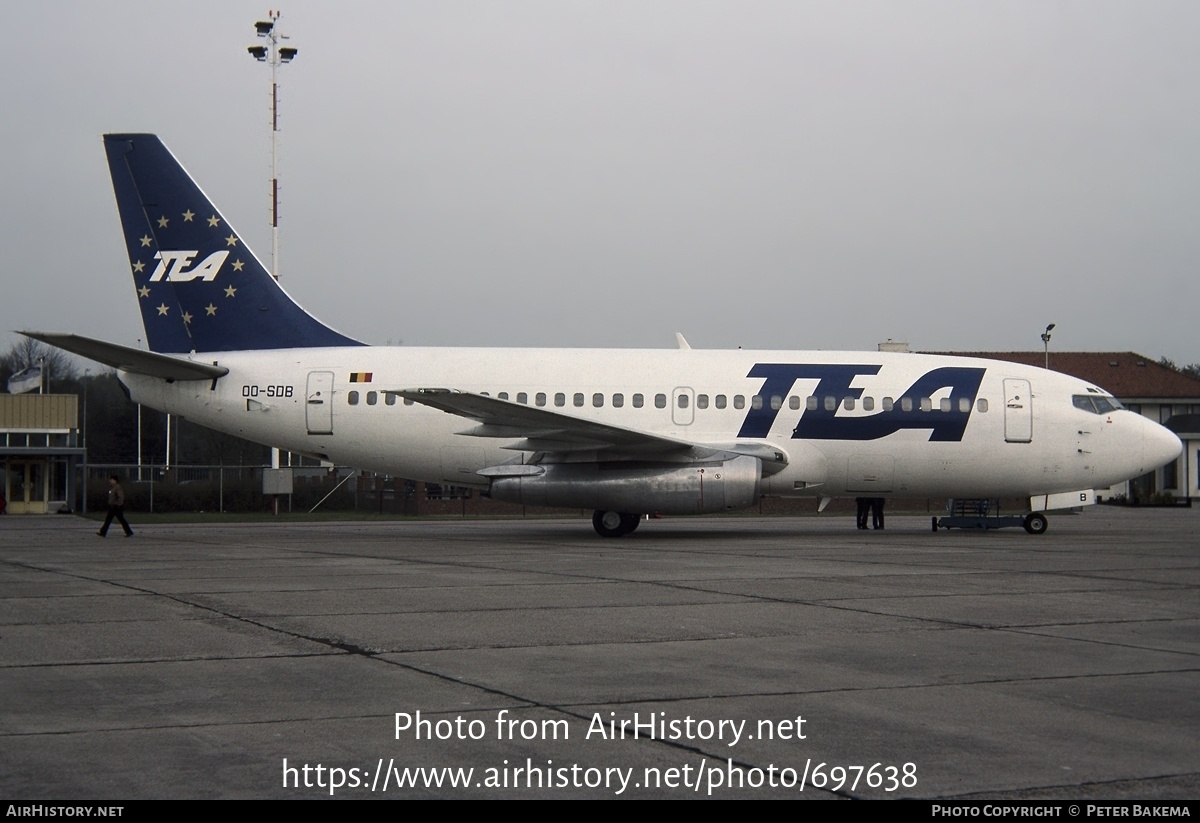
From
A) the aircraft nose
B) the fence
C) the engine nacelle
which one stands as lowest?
the fence

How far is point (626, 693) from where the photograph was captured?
263 inches

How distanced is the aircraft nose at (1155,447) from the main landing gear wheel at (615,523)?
9767 mm

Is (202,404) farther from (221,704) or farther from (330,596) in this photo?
(221,704)

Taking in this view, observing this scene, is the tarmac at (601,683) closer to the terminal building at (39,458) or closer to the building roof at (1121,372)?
the terminal building at (39,458)

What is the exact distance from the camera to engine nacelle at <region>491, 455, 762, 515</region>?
67.2 feet

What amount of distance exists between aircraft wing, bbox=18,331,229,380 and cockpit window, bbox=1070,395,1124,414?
16.0 metres

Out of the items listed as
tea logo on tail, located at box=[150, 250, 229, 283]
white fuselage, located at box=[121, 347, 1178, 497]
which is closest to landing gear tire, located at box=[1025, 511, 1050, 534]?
white fuselage, located at box=[121, 347, 1178, 497]

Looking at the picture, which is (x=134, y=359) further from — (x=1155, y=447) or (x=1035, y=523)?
(x=1155, y=447)

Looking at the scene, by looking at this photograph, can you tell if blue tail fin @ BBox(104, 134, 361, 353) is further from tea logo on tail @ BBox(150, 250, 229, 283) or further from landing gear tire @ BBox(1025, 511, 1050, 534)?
landing gear tire @ BBox(1025, 511, 1050, 534)

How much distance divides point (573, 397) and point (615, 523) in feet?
8.07

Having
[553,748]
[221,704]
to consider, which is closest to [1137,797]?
[553,748]

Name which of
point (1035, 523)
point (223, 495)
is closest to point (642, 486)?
point (1035, 523)

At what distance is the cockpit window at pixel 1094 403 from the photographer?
22844 millimetres

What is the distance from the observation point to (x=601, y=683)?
698cm
